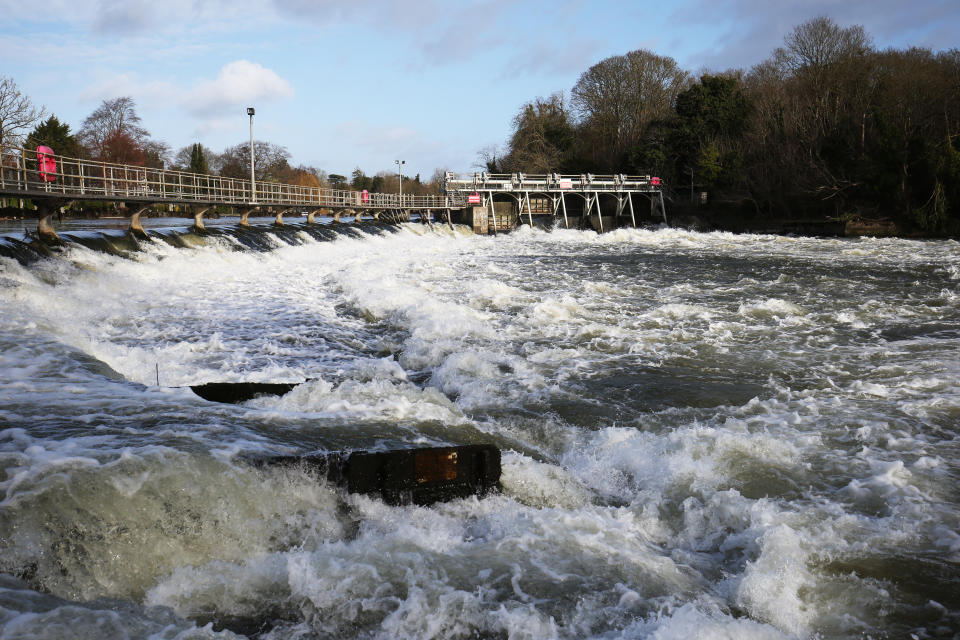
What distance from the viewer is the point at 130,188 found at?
79.8ft

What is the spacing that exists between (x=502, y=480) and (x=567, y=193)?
4745cm

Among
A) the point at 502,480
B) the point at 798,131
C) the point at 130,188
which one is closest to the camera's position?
the point at 502,480

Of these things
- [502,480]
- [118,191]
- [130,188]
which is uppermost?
[130,188]

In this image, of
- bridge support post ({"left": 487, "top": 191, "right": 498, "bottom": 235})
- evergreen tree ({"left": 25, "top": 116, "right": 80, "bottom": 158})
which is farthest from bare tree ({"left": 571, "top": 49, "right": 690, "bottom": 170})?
evergreen tree ({"left": 25, "top": 116, "right": 80, "bottom": 158})

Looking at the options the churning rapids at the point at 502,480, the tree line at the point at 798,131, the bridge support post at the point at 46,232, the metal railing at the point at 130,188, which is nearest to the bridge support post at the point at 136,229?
the metal railing at the point at 130,188

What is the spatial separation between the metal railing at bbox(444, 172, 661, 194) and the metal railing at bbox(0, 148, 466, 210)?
44.6 inches

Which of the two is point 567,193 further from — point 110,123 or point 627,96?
point 110,123

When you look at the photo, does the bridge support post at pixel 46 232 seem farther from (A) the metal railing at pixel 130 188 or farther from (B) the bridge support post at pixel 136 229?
(B) the bridge support post at pixel 136 229

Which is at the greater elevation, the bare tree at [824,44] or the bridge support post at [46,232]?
the bare tree at [824,44]

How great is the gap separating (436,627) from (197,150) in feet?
255

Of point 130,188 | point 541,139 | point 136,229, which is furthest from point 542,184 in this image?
point 136,229

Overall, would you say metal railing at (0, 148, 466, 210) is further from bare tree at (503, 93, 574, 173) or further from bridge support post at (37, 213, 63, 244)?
bare tree at (503, 93, 574, 173)

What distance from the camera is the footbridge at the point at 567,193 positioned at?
47750 mm

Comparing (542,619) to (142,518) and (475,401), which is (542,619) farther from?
(475,401)
